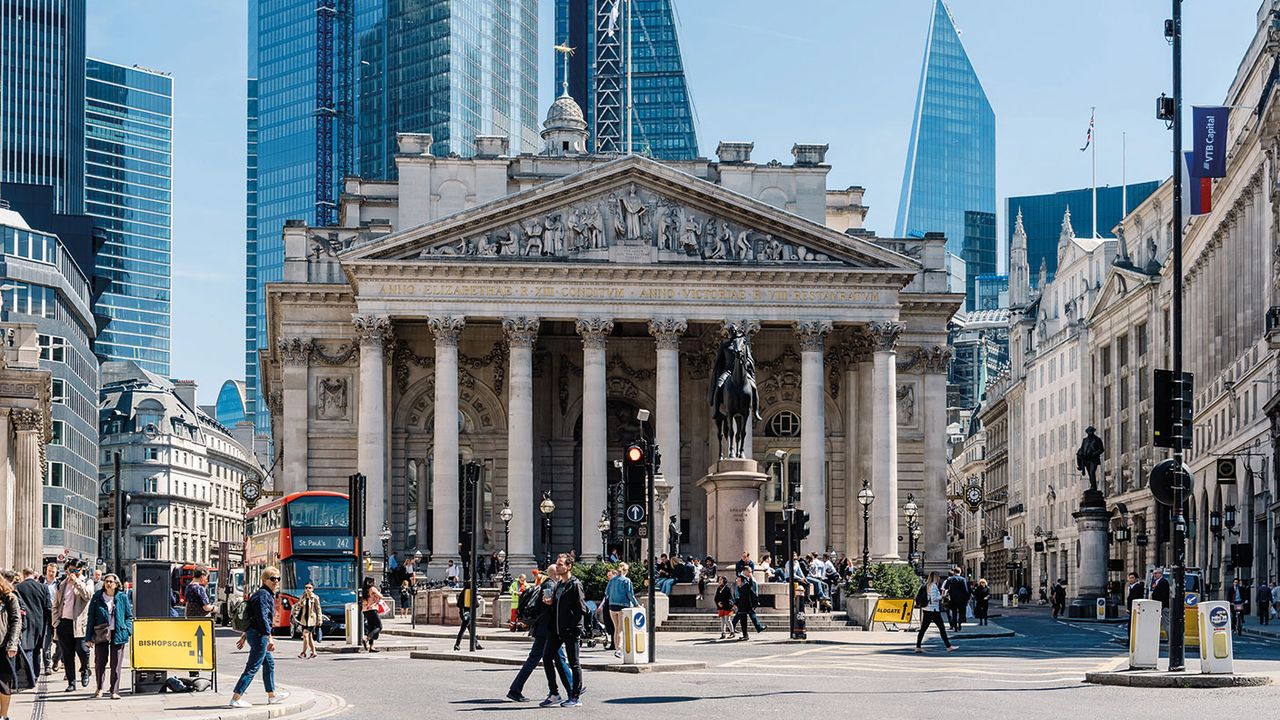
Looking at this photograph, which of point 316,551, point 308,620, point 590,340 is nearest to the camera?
point 308,620

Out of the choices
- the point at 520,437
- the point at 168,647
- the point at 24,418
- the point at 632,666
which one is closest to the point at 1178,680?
the point at 632,666

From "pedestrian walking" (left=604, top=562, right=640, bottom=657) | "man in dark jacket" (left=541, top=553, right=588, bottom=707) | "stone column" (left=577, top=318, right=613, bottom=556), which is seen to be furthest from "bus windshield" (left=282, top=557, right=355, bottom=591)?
"man in dark jacket" (left=541, top=553, right=588, bottom=707)

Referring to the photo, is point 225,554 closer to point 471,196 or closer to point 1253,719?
point 471,196

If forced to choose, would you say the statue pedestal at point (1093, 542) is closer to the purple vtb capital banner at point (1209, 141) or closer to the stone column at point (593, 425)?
the purple vtb capital banner at point (1209, 141)

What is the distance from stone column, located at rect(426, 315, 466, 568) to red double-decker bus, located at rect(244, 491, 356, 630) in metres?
19.9

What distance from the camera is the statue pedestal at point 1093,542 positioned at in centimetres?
7412

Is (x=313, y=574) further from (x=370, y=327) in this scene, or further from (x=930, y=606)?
(x=370, y=327)

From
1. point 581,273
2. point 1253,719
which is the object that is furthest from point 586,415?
point 1253,719

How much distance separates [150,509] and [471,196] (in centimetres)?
10107

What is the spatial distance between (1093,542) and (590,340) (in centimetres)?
2319

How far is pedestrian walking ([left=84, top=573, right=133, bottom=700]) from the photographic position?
115ft

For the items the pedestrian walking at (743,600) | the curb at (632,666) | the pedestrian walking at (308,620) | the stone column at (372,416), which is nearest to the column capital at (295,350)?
the stone column at (372,416)

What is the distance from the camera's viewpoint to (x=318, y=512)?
64.9 metres

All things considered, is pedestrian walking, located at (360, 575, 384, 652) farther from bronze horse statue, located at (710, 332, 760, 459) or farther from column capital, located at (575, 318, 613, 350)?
column capital, located at (575, 318, 613, 350)
